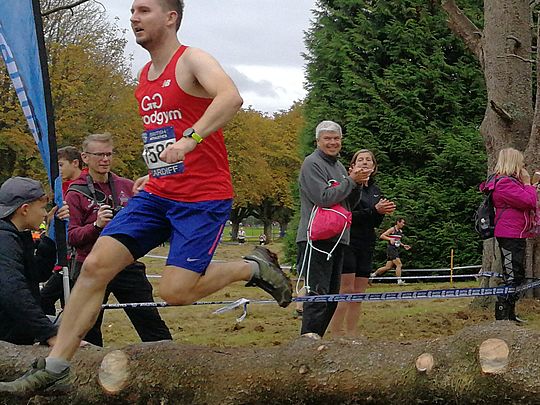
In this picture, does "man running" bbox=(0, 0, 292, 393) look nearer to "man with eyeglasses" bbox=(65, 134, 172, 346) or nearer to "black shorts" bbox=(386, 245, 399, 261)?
"man with eyeglasses" bbox=(65, 134, 172, 346)

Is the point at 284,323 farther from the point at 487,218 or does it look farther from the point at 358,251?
the point at 487,218

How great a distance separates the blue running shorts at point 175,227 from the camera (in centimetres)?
400

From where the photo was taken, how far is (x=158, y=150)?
396 cm

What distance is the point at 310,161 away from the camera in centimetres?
580

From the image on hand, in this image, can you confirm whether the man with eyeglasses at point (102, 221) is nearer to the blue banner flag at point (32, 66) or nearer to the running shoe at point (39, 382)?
the blue banner flag at point (32, 66)

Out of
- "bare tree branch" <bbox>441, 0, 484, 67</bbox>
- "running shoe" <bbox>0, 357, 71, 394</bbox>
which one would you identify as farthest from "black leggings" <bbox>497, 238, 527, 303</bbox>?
"running shoe" <bbox>0, 357, 71, 394</bbox>

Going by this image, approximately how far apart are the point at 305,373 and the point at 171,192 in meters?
1.17

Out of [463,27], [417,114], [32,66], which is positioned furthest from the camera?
[417,114]

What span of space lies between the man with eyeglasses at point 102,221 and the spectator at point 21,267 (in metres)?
0.47

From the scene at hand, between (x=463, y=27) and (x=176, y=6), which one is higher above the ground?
(x=463, y=27)

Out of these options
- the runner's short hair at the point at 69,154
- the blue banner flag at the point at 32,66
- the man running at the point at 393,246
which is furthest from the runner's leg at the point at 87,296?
the man running at the point at 393,246

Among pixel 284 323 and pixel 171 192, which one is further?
pixel 284 323

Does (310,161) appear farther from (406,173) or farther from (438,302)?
(406,173)

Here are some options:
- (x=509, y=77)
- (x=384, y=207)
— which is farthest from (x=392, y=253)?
(x=384, y=207)
